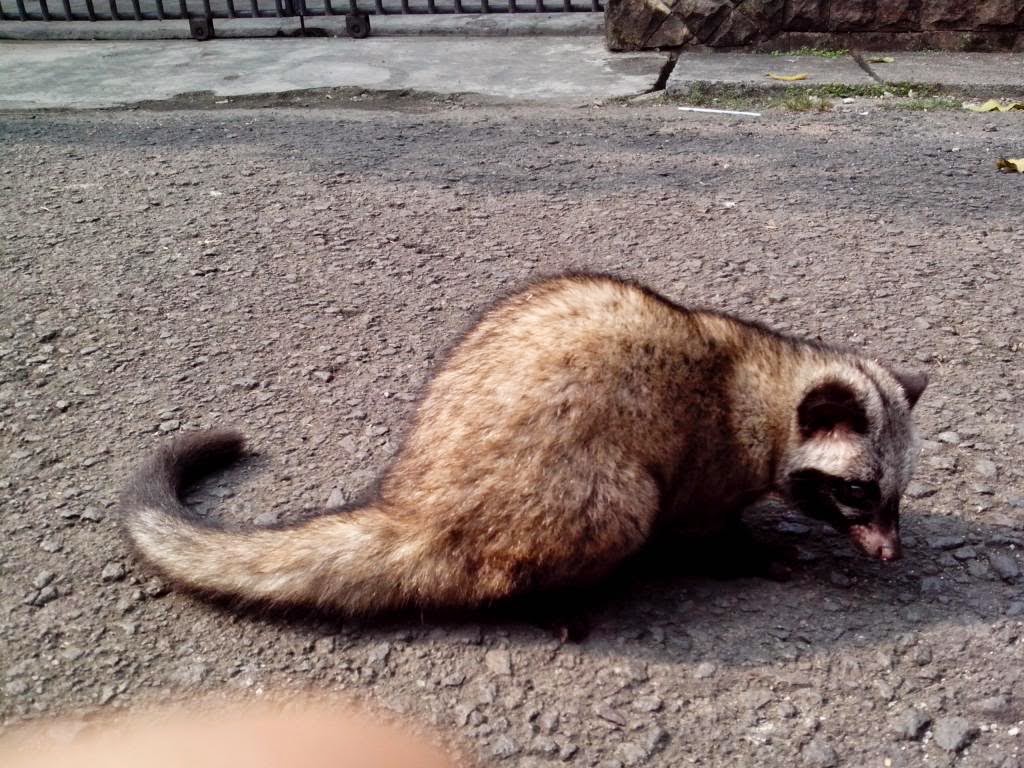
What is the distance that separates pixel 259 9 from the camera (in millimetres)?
10102

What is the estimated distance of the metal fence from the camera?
9.69 m

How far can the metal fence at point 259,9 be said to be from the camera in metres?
9.69

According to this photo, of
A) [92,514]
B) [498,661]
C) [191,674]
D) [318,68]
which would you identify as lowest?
[498,661]

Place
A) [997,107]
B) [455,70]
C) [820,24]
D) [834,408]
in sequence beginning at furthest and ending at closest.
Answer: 1. [455,70]
2. [820,24]
3. [997,107]
4. [834,408]

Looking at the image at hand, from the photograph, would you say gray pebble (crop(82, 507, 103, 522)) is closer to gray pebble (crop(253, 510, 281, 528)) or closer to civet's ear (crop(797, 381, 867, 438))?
gray pebble (crop(253, 510, 281, 528))

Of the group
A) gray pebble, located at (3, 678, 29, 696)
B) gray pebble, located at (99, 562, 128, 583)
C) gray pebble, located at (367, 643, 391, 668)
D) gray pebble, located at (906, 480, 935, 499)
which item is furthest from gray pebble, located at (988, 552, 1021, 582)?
gray pebble, located at (3, 678, 29, 696)

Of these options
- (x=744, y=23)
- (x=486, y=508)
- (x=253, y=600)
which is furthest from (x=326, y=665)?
(x=744, y=23)

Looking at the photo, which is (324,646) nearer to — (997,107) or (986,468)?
(986,468)

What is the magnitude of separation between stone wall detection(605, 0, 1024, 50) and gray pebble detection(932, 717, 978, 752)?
7302mm

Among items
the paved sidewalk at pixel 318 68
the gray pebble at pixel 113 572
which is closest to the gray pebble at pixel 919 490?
the gray pebble at pixel 113 572

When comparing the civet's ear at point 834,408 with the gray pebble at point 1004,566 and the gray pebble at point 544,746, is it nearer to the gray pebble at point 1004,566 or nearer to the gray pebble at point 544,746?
the gray pebble at point 1004,566

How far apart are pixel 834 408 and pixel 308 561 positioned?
174 centimetres

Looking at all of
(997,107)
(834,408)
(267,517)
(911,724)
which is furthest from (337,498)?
(997,107)

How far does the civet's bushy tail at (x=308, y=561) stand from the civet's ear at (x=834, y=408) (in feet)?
4.35
